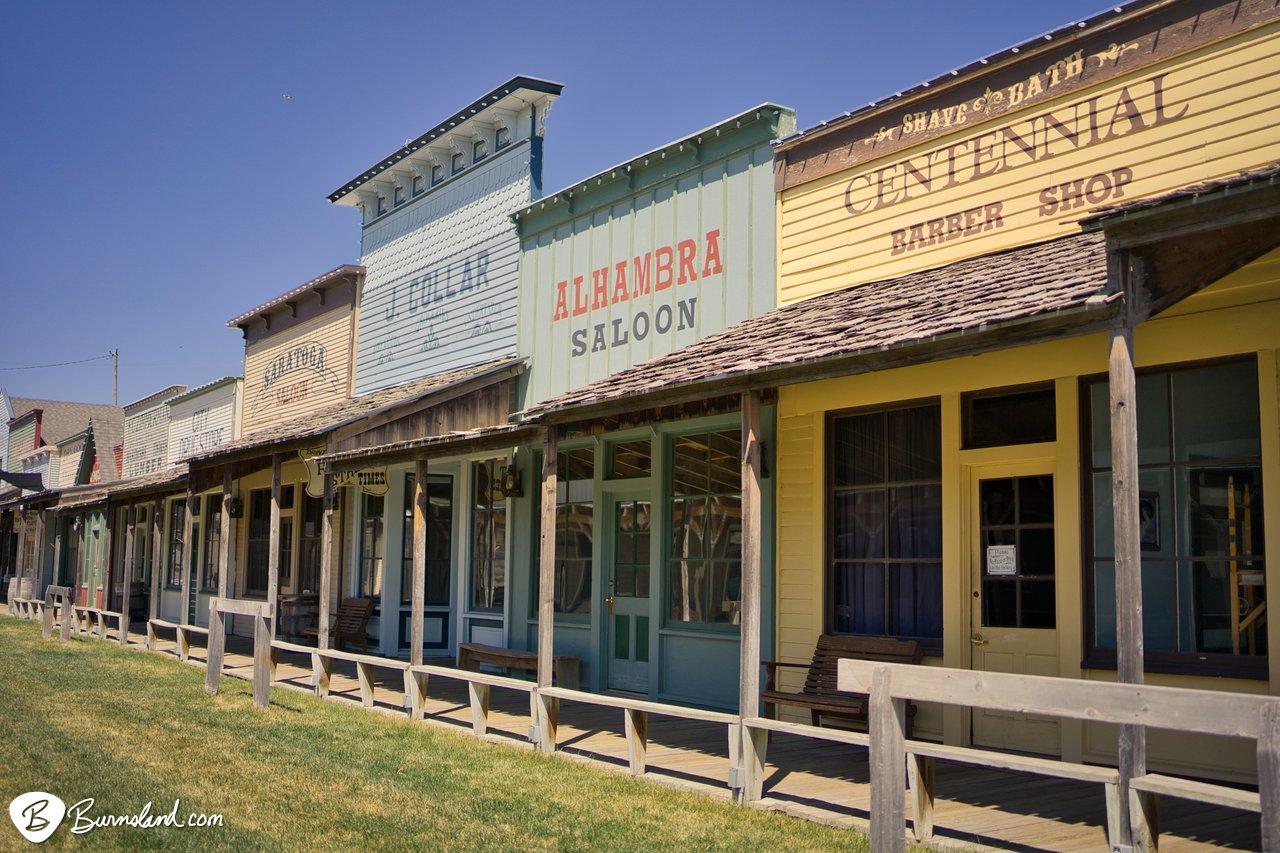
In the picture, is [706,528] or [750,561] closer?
[750,561]

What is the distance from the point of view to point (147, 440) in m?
28.5

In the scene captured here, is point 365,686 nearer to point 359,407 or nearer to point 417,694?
point 417,694

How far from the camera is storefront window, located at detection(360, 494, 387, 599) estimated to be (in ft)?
53.9

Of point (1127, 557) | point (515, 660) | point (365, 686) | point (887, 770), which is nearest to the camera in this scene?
point (887, 770)

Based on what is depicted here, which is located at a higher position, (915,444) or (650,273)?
(650,273)

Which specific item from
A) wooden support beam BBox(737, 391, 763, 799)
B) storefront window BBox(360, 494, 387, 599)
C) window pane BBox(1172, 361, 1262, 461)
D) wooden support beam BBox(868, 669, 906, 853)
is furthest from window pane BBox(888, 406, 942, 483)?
storefront window BBox(360, 494, 387, 599)

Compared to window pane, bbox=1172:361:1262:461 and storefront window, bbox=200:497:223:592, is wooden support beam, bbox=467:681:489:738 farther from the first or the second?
storefront window, bbox=200:497:223:592

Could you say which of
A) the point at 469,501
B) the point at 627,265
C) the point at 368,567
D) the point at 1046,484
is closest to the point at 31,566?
the point at 368,567

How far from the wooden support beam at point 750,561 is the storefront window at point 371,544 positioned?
970 cm

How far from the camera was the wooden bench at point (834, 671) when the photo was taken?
844 centimetres

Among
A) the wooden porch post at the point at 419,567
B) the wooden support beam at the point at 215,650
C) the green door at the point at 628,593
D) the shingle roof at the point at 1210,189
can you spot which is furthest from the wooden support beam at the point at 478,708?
the shingle roof at the point at 1210,189

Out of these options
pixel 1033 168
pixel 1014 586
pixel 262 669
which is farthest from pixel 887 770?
pixel 262 669

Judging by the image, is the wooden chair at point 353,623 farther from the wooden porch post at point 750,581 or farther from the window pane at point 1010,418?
the window pane at point 1010,418

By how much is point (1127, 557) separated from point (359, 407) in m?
11.4
